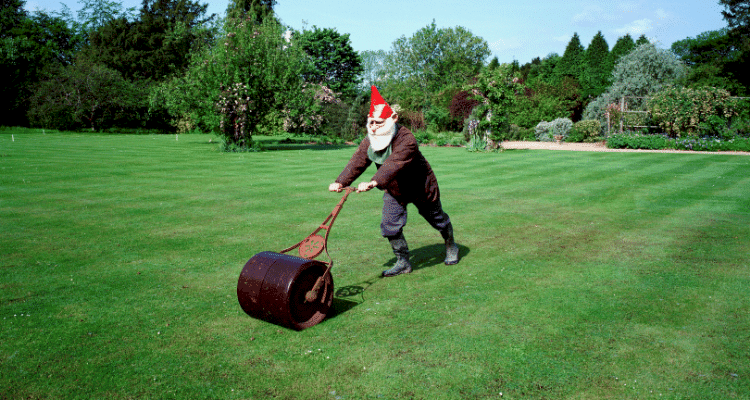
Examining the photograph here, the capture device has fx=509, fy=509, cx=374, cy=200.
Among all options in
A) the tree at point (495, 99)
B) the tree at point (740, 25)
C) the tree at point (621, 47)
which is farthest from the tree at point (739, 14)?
the tree at point (495, 99)

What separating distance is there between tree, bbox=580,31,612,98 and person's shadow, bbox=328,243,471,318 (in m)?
54.1

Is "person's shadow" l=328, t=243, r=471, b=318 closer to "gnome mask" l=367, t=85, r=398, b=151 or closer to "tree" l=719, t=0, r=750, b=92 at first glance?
"gnome mask" l=367, t=85, r=398, b=151

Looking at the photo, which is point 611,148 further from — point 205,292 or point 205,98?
point 205,292

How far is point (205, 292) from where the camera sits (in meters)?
5.45

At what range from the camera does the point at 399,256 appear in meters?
6.25

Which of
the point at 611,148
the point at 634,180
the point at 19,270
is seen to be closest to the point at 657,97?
the point at 611,148

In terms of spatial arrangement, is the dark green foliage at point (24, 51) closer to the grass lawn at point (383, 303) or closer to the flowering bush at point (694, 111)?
the grass lawn at point (383, 303)

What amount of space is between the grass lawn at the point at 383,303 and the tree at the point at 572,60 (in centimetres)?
5444

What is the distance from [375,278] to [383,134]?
1.71m

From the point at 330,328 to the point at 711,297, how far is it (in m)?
3.96

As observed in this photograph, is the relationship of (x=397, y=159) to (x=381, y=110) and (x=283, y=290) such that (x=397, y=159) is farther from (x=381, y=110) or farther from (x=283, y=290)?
(x=283, y=290)

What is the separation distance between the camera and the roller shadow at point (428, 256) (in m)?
6.68

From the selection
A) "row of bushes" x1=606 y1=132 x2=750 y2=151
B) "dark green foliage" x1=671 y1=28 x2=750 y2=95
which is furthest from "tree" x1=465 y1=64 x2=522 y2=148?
"dark green foliage" x1=671 y1=28 x2=750 y2=95

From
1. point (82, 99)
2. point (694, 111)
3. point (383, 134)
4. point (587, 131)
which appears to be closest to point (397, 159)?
point (383, 134)
